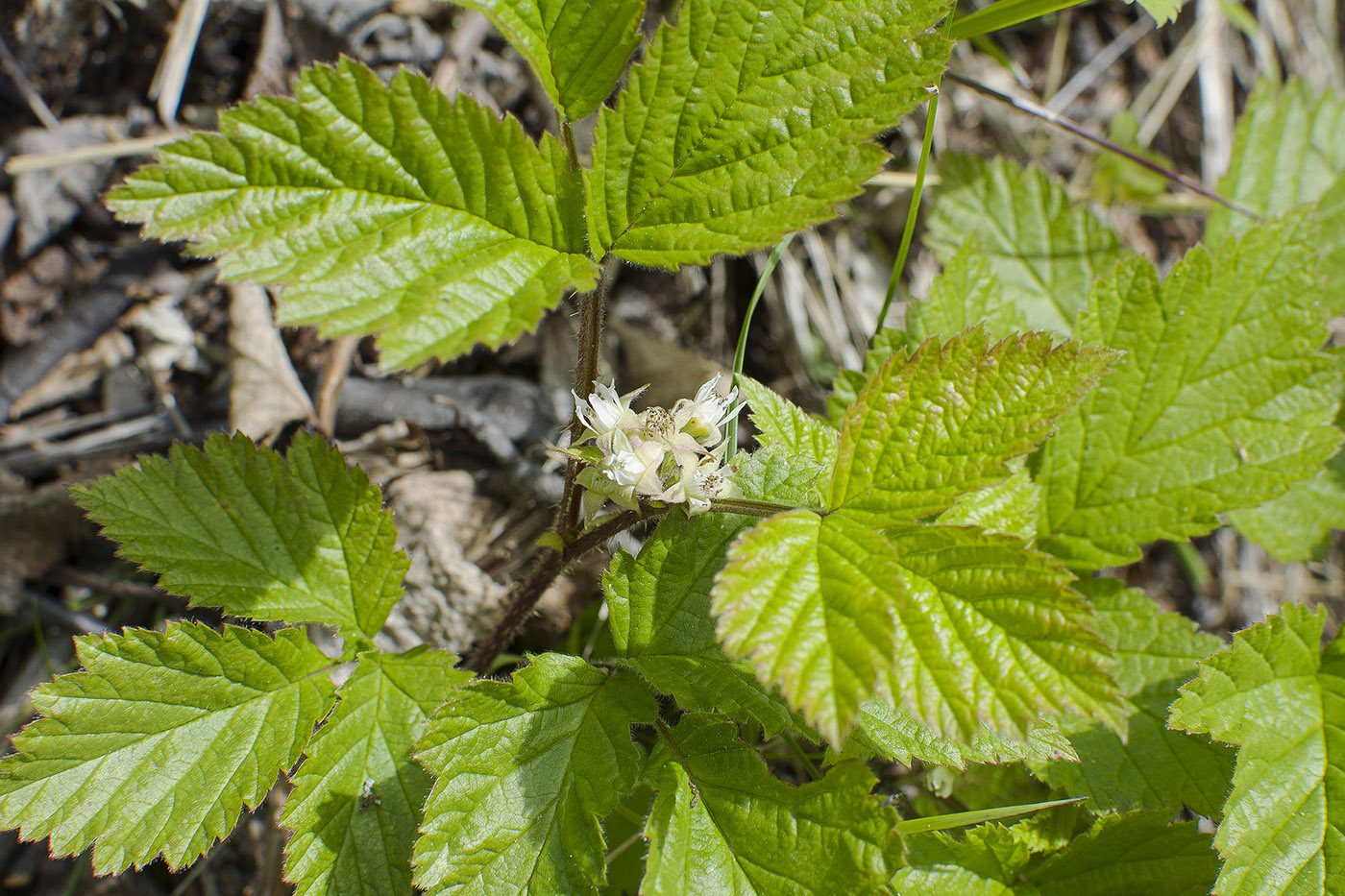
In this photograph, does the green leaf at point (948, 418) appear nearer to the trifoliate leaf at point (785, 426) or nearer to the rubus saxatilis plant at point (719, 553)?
the rubus saxatilis plant at point (719, 553)

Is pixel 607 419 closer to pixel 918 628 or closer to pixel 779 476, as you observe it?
pixel 779 476

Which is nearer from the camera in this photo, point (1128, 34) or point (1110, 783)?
point (1110, 783)

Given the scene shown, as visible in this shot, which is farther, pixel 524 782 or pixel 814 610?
pixel 524 782

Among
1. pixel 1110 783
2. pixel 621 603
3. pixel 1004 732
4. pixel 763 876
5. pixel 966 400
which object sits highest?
pixel 966 400

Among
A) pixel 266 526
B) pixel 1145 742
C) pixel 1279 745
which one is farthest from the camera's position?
pixel 1145 742

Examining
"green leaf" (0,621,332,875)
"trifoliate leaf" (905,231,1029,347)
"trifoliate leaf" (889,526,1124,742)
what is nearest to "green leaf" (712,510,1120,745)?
"trifoliate leaf" (889,526,1124,742)

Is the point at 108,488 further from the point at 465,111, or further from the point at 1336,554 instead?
the point at 1336,554

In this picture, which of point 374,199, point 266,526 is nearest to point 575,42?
point 374,199

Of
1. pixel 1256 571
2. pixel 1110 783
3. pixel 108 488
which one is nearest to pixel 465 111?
pixel 108 488

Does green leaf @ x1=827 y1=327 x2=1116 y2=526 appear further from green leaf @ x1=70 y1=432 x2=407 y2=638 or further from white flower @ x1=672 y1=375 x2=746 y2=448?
green leaf @ x1=70 y1=432 x2=407 y2=638
